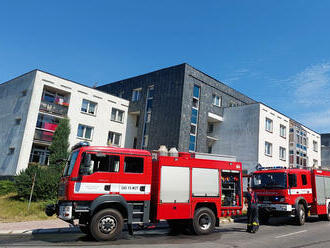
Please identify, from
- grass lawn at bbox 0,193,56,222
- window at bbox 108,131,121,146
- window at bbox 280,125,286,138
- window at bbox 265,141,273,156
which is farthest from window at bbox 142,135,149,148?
window at bbox 280,125,286,138

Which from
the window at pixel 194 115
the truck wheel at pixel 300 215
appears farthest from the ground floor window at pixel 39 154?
the truck wheel at pixel 300 215

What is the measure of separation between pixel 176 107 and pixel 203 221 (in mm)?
17856

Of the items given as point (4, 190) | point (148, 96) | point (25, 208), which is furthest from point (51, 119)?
point (25, 208)

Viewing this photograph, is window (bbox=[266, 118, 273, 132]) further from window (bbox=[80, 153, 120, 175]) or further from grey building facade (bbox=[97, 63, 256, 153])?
window (bbox=[80, 153, 120, 175])

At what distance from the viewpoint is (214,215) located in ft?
35.4

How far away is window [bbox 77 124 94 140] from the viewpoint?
27578mm

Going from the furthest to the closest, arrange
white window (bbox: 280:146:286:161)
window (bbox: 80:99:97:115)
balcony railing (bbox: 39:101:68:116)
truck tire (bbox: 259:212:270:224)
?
white window (bbox: 280:146:286:161)
window (bbox: 80:99:97:115)
balcony railing (bbox: 39:101:68:116)
truck tire (bbox: 259:212:270:224)

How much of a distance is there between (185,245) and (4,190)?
1574cm

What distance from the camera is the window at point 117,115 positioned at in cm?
3102

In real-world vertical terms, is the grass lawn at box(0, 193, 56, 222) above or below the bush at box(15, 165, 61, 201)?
below

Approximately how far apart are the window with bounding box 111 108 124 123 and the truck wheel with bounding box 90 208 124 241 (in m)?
22.7

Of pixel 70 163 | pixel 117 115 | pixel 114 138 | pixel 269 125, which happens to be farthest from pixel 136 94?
pixel 70 163

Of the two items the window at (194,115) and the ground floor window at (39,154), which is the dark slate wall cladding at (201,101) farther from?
the ground floor window at (39,154)

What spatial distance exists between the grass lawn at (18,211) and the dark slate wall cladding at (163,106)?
46.4 ft
